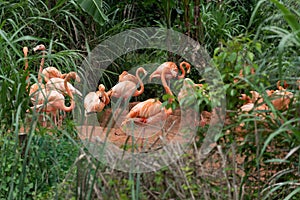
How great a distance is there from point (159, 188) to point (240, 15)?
5.02 m

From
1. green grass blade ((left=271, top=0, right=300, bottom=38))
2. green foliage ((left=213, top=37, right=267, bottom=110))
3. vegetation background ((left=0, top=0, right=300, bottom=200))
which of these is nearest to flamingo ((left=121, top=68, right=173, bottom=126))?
vegetation background ((left=0, top=0, right=300, bottom=200))

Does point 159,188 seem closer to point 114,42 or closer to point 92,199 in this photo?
point 92,199

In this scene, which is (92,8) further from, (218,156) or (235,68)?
(218,156)

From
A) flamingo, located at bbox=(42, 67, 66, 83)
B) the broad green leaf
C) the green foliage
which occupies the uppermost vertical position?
the broad green leaf

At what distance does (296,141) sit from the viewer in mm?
2768

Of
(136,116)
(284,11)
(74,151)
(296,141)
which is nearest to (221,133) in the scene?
(296,141)

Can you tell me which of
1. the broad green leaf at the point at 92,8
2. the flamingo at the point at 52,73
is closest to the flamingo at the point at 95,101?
the flamingo at the point at 52,73

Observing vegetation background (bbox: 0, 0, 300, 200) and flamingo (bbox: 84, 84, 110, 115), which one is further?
flamingo (bbox: 84, 84, 110, 115)

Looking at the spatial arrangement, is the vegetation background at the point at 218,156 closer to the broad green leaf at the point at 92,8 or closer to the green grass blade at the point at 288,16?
the green grass blade at the point at 288,16

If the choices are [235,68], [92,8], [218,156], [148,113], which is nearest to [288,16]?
[235,68]

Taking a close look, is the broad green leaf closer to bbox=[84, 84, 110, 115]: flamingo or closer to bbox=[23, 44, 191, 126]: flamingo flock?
bbox=[23, 44, 191, 126]: flamingo flock

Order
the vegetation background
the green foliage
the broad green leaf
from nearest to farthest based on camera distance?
the vegetation background, the green foliage, the broad green leaf

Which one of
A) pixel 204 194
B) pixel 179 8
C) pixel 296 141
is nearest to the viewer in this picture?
pixel 204 194

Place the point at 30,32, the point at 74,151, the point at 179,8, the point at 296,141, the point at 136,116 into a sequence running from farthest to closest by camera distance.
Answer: the point at 179,8 → the point at 30,32 → the point at 136,116 → the point at 74,151 → the point at 296,141
